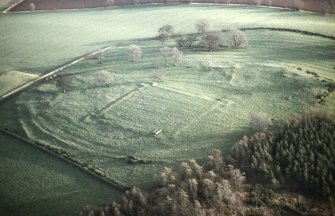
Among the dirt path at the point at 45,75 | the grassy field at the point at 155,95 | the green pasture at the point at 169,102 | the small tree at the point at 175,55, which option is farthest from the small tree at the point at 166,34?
the dirt path at the point at 45,75

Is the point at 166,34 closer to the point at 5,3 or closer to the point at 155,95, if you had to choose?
the point at 155,95

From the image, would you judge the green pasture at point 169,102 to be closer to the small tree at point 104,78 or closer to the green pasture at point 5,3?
the small tree at point 104,78

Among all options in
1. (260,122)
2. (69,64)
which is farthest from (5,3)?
(260,122)

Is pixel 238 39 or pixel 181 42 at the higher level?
pixel 238 39

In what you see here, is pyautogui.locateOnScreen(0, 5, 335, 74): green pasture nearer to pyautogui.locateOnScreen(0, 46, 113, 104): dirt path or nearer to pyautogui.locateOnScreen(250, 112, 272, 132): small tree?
pyautogui.locateOnScreen(0, 46, 113, 104): dirt path

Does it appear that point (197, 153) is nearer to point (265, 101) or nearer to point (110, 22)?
point (265, 101)
